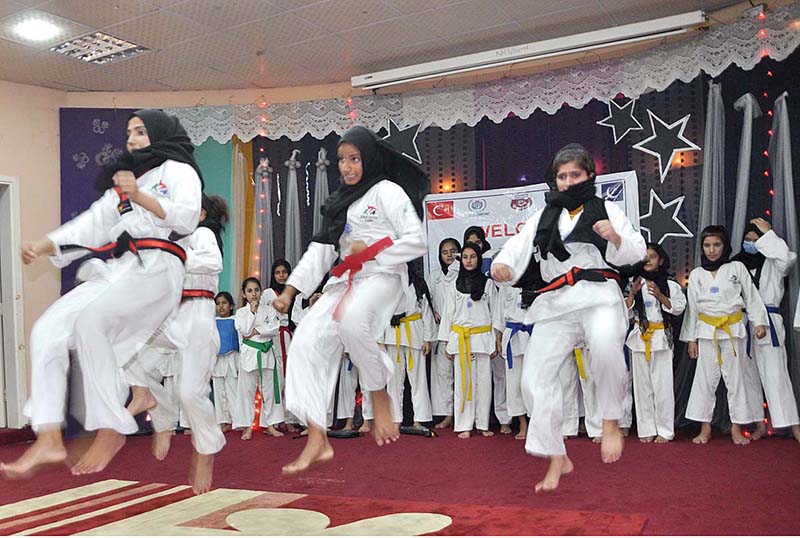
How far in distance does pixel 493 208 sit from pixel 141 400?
4.16 m

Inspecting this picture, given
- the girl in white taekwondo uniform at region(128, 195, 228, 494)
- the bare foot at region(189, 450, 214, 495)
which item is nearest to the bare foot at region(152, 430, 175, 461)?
the girl in white taekwondo uniform at region(128, 195, 228, 494)

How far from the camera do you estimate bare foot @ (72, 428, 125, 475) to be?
316 centimetres

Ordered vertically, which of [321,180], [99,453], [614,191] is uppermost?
[321,180]

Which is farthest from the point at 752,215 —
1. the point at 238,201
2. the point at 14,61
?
the point at 14,61

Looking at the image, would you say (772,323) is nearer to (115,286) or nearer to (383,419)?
(383,419)

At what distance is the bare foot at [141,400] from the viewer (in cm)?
387

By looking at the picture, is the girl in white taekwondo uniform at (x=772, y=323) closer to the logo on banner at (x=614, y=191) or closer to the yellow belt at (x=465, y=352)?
the logo on banner at (x=614, y=191)

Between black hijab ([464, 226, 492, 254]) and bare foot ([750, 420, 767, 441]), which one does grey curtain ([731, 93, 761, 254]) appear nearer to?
bare foot ([750, 420, 767, 441])

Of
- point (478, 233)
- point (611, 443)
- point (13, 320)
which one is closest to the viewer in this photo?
point (611, 443)

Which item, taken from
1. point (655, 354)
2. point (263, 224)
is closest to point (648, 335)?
point (655, 354)

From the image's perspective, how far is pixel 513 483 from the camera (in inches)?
179

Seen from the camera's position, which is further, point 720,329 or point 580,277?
point 720,329

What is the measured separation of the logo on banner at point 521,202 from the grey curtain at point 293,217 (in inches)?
86.2

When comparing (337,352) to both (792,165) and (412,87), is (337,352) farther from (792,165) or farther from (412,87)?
(412,87)
